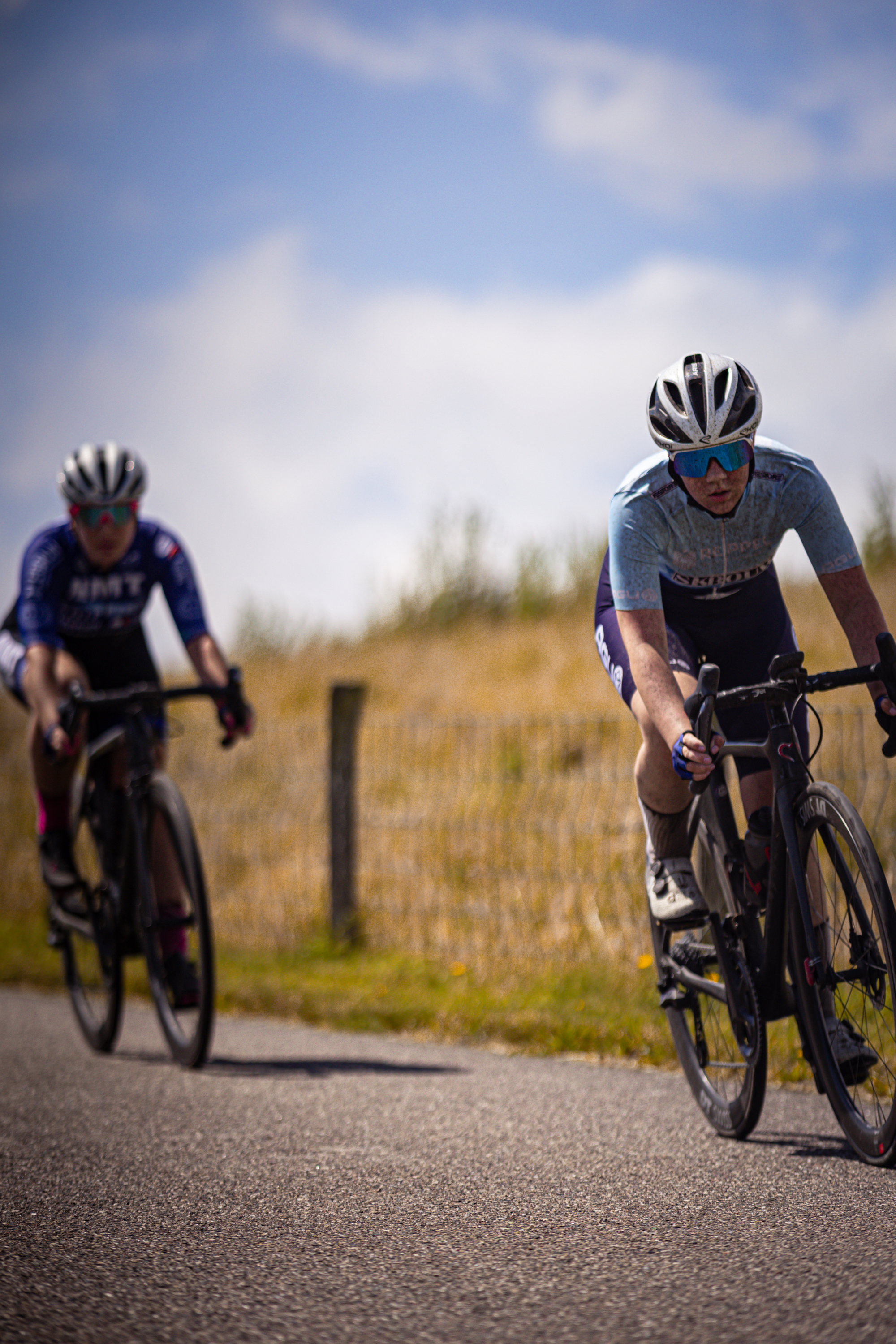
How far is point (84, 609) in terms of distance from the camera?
6199 millimetres

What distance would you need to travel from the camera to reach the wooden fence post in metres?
8.44

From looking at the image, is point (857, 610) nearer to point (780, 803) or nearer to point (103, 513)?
point (780, 803)

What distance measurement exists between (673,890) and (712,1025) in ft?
1.60

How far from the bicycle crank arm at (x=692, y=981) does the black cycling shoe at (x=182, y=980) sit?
200 centimetres

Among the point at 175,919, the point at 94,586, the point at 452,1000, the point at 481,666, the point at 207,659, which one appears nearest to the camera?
the point at 175,919

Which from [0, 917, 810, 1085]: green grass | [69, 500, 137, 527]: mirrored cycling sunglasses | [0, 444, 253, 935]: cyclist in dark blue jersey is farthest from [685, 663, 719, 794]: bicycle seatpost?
[69, 500, 137, 527]: mirrored cycling sunglasses

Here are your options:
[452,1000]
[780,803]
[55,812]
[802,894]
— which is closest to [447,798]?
[452,1000]

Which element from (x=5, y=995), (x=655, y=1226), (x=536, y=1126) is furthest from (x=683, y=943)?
(x=5, y=995)

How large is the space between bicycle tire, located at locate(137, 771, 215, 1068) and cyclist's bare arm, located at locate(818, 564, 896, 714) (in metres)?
2.72

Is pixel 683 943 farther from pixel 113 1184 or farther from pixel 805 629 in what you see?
pixel 805 629

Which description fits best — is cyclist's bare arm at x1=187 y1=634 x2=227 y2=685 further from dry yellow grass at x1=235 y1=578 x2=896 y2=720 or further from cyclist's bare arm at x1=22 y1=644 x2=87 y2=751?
dry yellow grass at x1=235 y1=578 x2=896 y2=720

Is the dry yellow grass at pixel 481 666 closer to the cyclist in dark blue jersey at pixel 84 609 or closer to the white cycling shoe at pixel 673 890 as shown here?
the cyclist in dark blue jersey at pixel 84 609

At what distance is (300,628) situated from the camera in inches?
842

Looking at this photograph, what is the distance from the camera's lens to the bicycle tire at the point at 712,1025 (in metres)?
3.85
